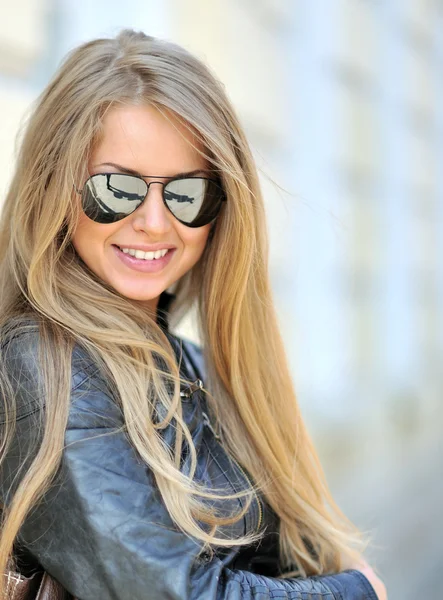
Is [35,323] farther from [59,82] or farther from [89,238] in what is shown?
[59,82]

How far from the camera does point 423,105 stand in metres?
10.2

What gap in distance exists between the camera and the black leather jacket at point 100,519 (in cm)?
137

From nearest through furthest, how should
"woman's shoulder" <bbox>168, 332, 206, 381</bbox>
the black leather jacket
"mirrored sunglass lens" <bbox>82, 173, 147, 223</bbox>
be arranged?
1. the black leather jacket
2. "mirrored sunglass lens" <bbox>82, 173, 147, 223</bbox>
3. "woman's shoulder" <bbox>168, 332, 206, 381</bbox>

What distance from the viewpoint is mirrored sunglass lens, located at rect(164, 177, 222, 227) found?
179 cm

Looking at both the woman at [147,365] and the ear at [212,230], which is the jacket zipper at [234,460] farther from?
the ear at [212,230]

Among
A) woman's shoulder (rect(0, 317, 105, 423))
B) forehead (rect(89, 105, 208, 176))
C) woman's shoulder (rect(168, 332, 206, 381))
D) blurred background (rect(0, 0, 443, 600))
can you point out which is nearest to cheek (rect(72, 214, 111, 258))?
forehead (rect(89, 105, 208, 176))

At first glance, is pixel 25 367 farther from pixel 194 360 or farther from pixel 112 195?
pixel 194 360

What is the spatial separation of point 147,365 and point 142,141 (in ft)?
1.67

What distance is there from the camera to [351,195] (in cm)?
835

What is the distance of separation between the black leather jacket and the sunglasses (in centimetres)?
35


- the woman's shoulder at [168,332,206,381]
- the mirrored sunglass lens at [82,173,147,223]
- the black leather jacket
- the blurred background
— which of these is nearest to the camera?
the black leather jacket

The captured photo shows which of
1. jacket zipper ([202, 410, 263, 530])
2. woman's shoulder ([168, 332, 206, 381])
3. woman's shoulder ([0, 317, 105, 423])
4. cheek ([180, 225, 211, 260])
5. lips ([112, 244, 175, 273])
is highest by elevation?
cheek ([180, 225, 211, 260])

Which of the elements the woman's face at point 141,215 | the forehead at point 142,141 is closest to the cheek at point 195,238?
the woman's face at point 141,215

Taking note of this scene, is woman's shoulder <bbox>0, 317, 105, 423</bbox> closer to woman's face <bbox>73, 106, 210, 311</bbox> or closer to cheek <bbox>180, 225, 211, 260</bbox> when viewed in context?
woman's face <bbox>73, 106, 210, 311</bbox>
